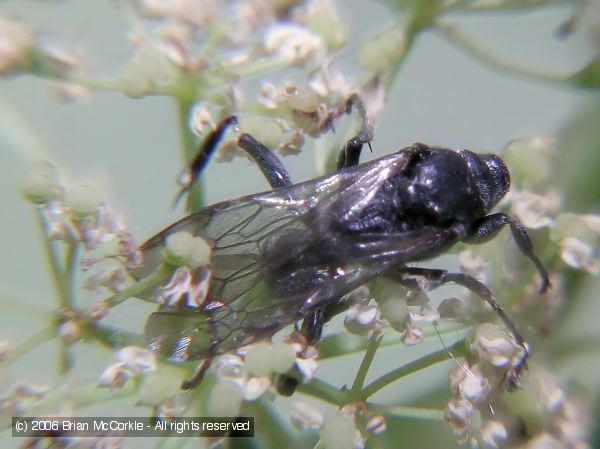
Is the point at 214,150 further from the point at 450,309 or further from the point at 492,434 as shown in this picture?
the point at 492,434

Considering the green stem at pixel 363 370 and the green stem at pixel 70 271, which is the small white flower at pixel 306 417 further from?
the green stem at pixel 70 271

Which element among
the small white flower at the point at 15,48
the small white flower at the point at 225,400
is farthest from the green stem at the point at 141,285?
the small white flower at the point at 15,48

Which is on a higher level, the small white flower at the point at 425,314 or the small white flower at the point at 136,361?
the small white flower at the point at 136,361

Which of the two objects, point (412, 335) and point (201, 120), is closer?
point (412, 335)

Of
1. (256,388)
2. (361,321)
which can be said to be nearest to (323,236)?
(361,321)

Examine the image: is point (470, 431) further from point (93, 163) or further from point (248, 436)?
→ point (93, 163)

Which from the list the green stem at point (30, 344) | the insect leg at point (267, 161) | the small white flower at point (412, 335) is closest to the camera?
the green stem at point (30, 344)

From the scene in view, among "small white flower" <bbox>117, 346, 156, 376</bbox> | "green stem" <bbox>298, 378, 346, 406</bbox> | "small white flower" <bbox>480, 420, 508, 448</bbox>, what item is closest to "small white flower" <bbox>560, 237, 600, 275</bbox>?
"small white flower" <bbox>480, 420, 508, 448</bbox>
